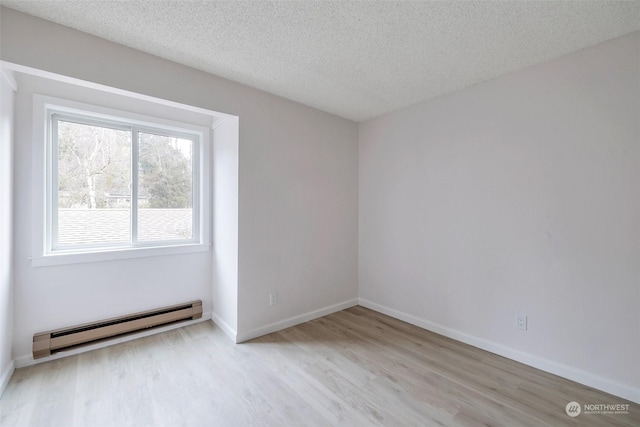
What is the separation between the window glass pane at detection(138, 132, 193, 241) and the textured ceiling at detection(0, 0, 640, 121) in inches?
42.3

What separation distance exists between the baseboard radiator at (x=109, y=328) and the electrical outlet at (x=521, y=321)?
315 centimetres

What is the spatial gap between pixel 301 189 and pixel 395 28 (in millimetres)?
1764

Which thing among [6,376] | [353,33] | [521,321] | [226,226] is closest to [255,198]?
[226,226]

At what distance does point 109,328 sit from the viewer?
244 centimetres

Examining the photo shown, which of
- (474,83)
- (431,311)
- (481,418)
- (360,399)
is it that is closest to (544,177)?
(474,83)

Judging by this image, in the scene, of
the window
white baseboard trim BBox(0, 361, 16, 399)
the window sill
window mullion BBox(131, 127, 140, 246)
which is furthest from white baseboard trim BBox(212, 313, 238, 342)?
white baseboard trim BBox(0, 361, 16, 399)

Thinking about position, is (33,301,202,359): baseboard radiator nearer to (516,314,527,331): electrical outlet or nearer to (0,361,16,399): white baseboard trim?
(0,361,16,399): white baseboard trim

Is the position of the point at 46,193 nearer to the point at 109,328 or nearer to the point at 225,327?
the point at 109,328

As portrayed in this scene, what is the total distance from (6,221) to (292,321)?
251cm

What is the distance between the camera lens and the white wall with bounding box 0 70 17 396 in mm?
1828

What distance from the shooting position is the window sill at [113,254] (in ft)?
7.23

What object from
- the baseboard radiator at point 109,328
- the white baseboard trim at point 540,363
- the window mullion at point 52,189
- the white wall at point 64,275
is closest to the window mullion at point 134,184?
the white wall at point 64,275

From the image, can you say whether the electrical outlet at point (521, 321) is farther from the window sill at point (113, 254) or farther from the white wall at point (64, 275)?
the white wall at point (64, 275)

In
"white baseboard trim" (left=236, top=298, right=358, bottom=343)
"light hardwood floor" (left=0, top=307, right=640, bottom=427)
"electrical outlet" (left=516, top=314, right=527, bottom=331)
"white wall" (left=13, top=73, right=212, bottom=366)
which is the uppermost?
"white wall" (left=13, top=73, right=212, bottom=366)
